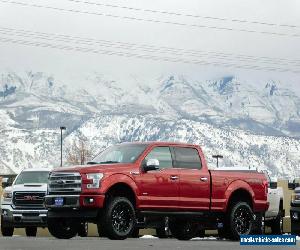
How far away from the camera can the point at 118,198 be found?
827 inches

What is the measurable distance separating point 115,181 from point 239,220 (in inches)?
168

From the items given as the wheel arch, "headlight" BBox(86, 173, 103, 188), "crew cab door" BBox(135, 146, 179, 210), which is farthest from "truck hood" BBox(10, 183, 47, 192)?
"headlight" BBox(86, 173, 103, 188)

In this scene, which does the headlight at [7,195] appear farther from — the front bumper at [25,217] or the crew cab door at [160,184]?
the crew cab door at [160,184]

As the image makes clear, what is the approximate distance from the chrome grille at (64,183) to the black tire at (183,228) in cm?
367

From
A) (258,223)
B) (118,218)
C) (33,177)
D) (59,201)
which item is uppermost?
(33,177)

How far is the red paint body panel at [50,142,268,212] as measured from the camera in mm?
21016

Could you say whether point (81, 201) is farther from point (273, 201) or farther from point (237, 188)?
point (273, 201)

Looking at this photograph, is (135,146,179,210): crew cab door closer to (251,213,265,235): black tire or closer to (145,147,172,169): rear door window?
(145,147,172,169): rear door window

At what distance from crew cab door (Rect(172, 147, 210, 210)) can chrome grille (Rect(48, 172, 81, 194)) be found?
265 cm

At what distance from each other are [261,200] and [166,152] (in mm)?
3487

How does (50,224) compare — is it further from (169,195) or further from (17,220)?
(17,220)

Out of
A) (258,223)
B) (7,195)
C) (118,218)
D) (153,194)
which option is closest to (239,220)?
(258,223)

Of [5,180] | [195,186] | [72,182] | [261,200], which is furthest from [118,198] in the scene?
[5,180]

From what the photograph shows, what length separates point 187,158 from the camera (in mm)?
22938
